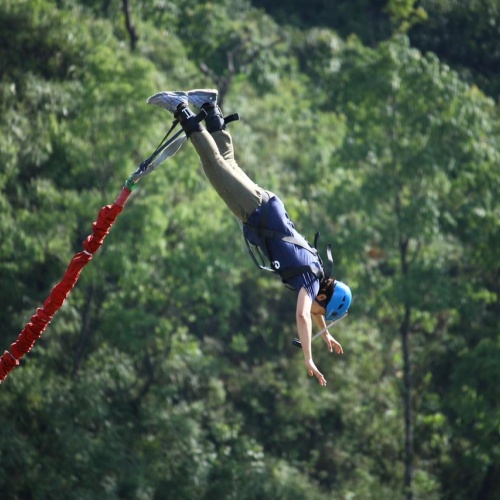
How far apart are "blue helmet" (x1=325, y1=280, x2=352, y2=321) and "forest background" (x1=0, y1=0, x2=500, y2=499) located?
962 cm

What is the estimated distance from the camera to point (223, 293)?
18.6 metres

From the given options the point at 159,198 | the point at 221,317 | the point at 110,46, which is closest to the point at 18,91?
the point at 110,46

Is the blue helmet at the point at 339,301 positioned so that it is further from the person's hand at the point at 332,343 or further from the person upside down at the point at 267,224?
the person's hand at the point at 332,343

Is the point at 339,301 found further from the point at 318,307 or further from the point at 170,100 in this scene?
the point at 170,100

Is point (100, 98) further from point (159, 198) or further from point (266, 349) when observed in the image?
point (266, 349)

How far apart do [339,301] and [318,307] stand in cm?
18

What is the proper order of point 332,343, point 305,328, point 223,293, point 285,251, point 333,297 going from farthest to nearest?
point 223,293 → point 332,343 → point 333,297 → point 285,251 → point 305,328

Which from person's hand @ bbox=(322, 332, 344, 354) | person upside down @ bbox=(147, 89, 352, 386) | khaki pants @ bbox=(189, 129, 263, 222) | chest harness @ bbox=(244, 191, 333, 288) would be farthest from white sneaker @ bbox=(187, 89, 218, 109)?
person's hand @ bbox=(322, 332, 344, 354)

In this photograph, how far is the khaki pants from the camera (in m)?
7.57

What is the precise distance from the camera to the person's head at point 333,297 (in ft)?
25.2

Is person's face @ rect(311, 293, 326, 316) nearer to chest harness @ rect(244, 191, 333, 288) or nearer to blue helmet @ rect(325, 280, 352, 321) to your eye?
blue helmet @ rect(325, 280, 352, 321)

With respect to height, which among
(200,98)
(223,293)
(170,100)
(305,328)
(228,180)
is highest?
(223,293)

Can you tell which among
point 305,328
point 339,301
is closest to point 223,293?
point 339,301

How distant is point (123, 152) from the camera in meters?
17.4
